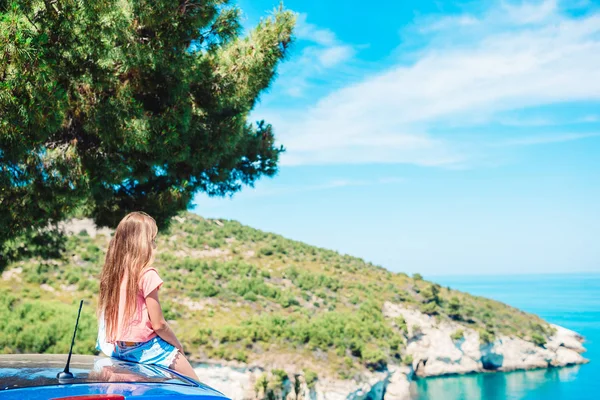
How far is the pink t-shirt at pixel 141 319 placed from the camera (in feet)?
10.4

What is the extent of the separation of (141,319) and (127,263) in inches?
14.3

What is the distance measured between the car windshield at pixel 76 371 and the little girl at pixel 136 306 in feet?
0.69

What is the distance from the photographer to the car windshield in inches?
88.0

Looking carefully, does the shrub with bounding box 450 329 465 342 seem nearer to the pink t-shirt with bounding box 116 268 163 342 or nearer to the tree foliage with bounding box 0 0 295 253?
the tree foliage with bounding box 0 0 295 253

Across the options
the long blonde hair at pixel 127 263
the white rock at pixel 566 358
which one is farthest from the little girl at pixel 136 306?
the white rock at pixel 566 358

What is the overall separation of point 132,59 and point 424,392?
34.9 meters

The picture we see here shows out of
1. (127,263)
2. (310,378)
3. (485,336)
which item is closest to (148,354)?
(127,263)

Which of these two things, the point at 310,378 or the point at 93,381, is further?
the point at 310,378

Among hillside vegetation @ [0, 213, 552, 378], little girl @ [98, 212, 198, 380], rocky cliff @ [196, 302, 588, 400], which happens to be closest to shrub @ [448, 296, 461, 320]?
hillside vegetation @ [0, 213, 552, 378]

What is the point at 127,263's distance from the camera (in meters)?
3.24

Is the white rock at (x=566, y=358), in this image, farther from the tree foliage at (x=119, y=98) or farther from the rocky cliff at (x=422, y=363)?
the tree foliage at (x=119, y=98)

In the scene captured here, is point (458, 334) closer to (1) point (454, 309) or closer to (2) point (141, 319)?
(1) point (454, 309)

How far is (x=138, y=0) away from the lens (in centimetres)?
657

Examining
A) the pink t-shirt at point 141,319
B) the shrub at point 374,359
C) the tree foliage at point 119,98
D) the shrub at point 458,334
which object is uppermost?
the tree foliage at point 119,98
